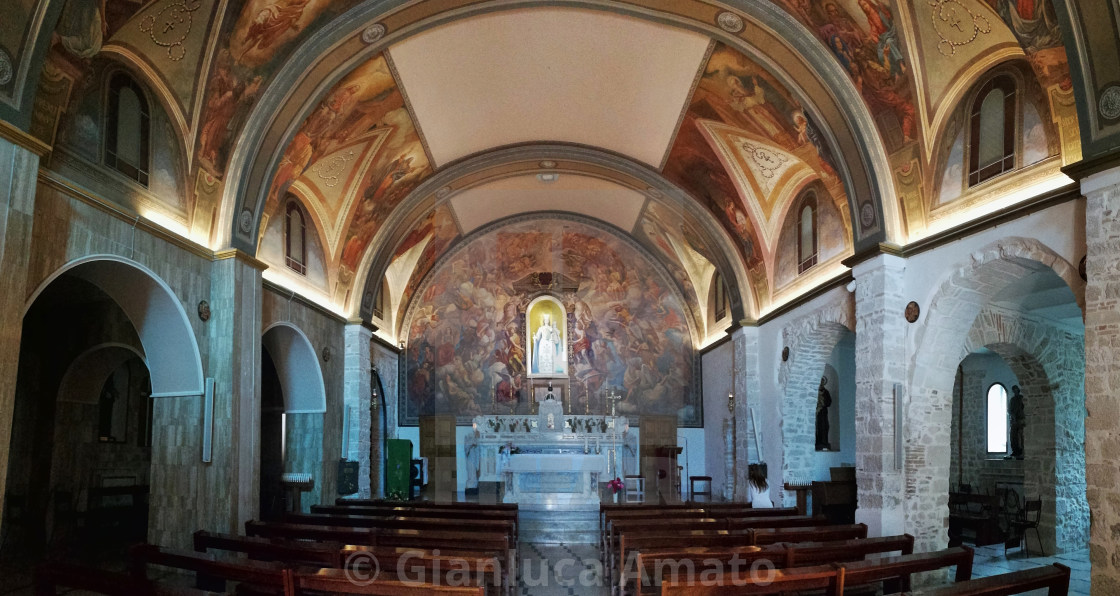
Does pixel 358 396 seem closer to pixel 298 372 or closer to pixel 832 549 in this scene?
pixel 298 372

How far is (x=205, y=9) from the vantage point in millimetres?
9703

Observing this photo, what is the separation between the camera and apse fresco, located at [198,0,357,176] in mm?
10336

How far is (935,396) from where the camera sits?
437 inches

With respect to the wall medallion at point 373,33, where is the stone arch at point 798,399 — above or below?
below

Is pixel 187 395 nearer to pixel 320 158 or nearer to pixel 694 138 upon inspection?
pixel 320 158

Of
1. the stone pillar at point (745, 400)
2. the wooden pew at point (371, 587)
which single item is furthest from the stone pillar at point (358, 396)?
the wooden pew at point (371, 587)

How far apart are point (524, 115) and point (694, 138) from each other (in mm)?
3701

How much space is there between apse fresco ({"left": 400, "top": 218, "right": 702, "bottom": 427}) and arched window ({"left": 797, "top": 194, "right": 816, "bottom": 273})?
8290 mm

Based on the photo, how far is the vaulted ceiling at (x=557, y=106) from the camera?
915 cm

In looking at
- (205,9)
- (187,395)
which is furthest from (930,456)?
(205,9)

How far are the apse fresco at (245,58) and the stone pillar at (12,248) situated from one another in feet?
11.8

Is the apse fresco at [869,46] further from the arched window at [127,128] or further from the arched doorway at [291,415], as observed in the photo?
the arched doorway at [291,415]

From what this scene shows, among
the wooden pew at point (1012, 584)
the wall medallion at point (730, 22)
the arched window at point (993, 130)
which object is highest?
the wall medallion at point (730, 22)

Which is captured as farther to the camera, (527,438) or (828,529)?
(527,438)
